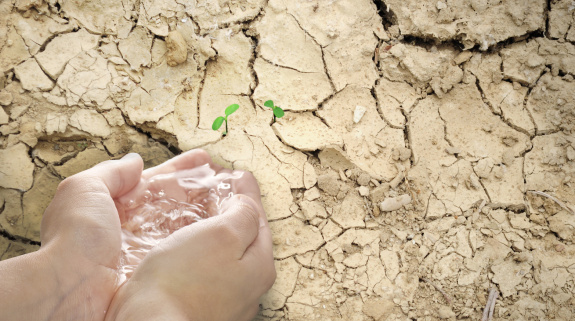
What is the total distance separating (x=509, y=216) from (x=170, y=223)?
1.92 metres

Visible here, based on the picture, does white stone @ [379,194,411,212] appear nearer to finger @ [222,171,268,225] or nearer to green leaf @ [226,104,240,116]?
finger @ [222,171,268,225]

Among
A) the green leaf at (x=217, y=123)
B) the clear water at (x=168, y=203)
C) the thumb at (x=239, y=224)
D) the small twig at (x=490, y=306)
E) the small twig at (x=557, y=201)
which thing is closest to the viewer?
the thumb at (x=239, y=224)

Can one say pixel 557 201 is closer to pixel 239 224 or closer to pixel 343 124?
pixel 343 124

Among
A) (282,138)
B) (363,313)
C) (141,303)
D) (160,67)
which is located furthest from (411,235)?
(160,67)

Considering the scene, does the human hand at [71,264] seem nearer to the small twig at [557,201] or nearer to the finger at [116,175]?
the finger at [116,175]

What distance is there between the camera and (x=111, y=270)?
6.22ft

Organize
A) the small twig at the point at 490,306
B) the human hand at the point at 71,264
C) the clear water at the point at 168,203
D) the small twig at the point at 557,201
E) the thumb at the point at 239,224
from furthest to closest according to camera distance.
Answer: the small twig at the point at 557,201 → the small twig at the point at 490,306 → the clear water at the point at 168,203 → the thumb at the point at 239,224 → the human hand at the point at 71,264

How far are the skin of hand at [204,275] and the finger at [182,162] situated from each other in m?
0.45

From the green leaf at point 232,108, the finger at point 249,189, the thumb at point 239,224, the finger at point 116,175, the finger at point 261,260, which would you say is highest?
the green leaf at point 232,108

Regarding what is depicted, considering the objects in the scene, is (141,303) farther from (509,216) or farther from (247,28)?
(509,216)

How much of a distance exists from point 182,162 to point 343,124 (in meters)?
0.99

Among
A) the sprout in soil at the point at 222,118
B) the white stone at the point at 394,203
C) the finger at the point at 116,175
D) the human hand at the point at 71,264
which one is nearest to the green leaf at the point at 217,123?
the sprout in soil at the point at 222,118

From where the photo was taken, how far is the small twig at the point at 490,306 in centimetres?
233

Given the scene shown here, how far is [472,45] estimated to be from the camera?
2684 millimetres
